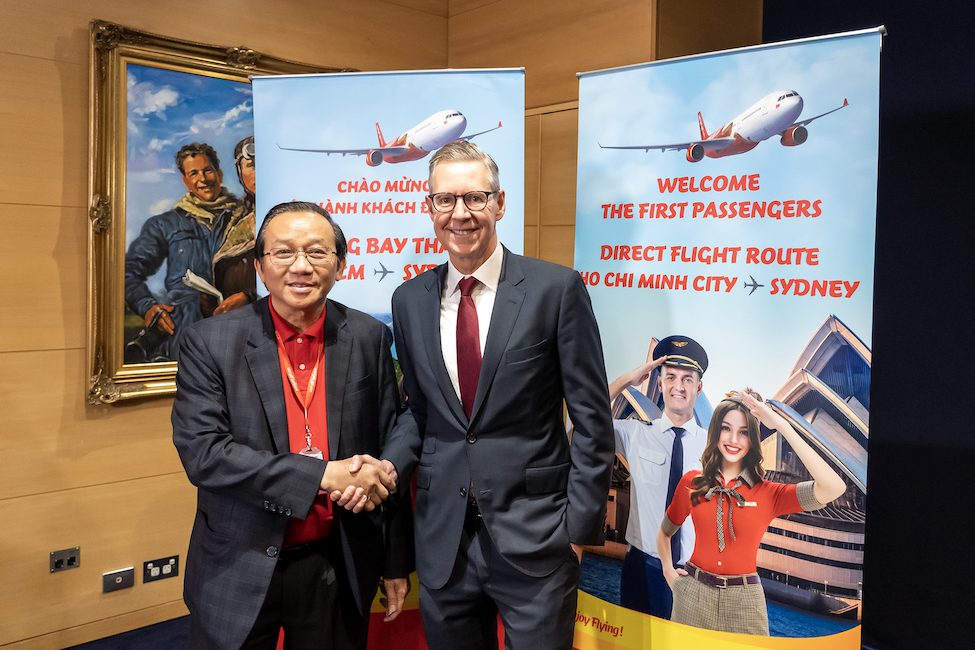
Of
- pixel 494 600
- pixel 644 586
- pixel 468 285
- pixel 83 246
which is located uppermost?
pixel 83 246

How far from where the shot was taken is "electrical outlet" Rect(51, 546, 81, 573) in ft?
10.9

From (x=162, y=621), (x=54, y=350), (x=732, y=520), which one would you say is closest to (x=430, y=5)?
(x=54, y=350)

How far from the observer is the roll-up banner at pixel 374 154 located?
2.74 metres

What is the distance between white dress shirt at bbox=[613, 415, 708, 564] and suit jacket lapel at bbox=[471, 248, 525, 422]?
28.6 inches

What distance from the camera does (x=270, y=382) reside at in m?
1.95

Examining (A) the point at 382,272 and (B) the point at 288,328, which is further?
(A) the point at 382,272

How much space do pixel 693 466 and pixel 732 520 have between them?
0.69 feet

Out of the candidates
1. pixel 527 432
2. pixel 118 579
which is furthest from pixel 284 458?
pixel 118 579

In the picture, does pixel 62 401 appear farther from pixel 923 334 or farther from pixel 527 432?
pixel 923 334

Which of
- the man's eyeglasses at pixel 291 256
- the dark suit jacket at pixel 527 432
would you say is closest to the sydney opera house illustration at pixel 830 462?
the dark suit jacket at pixel 527 432

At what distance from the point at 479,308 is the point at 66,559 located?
2.55 m

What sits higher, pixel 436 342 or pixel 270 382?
pixel 436 342

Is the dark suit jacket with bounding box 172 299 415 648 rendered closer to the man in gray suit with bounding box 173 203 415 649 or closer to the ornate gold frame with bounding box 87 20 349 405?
the man in gray suit with bounding box 173 203 415 649

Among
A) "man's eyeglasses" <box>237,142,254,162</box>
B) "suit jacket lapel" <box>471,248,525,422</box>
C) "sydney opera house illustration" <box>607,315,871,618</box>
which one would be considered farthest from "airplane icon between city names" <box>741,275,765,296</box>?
"man's eyeglasses" <box>237,142,254,162</box>
